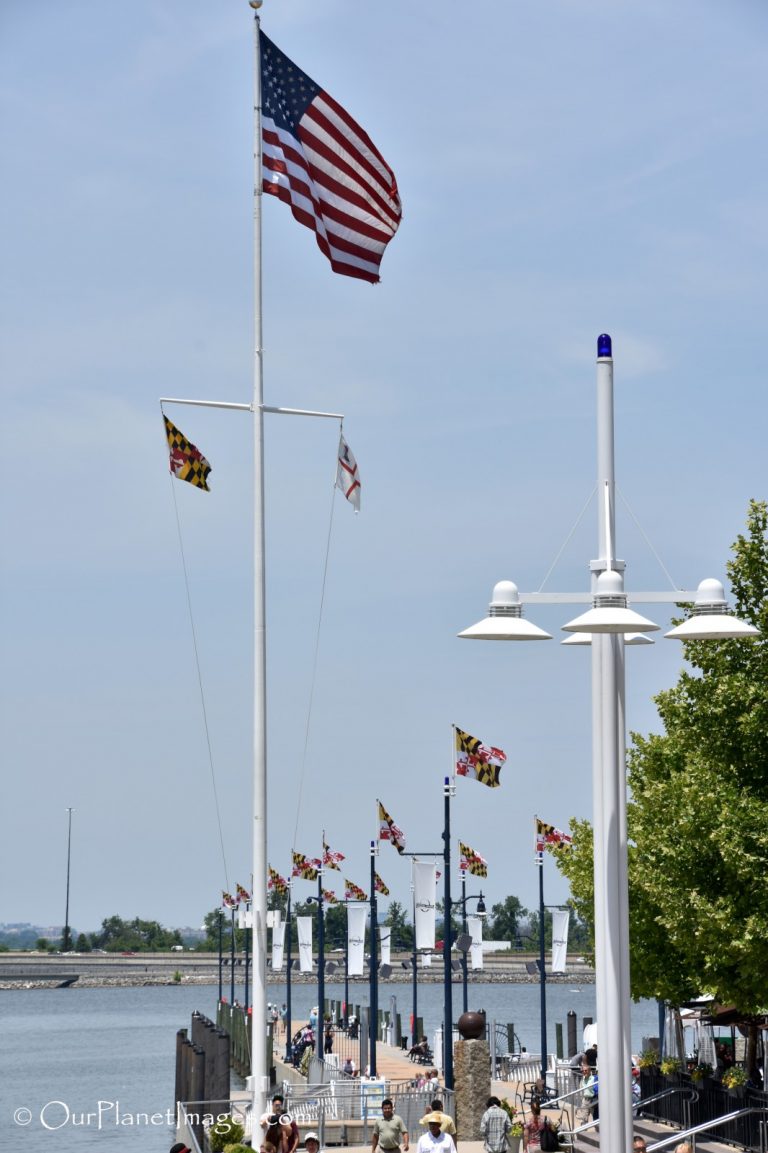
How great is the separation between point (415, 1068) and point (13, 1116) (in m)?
15.5

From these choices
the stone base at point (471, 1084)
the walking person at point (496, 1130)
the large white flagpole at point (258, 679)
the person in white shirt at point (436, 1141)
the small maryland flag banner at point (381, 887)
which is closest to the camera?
the person in white shirt at point (436, 1141)

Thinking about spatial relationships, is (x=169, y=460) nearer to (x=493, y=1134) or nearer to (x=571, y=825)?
(x=493, y=1134)

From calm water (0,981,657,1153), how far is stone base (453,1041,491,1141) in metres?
7.04

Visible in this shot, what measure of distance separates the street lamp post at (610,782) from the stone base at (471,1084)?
20296 millimetres

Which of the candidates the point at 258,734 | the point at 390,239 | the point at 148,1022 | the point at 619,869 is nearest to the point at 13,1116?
the point at 258,734

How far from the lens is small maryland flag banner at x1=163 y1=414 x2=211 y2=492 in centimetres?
2255

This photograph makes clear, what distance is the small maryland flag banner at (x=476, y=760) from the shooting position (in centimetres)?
3656

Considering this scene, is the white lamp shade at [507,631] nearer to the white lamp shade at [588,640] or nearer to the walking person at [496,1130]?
the white lamp shade at [588,640]

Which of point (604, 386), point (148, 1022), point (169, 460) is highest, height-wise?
point (169, 460)

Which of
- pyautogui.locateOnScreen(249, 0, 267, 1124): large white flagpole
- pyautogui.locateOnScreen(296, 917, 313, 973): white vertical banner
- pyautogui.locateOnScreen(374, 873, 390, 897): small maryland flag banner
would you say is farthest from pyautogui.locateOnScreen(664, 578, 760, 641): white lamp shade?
pyautogui.locateOnScreen(296, 917, 313, 973): white vertical banner

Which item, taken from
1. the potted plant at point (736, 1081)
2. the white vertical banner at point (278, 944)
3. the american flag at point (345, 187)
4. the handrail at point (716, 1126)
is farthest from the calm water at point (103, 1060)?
the american flag at point (345, 187)

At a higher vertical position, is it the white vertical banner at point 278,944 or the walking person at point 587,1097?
the white vertical banner at point 278,944

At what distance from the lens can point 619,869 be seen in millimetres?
11203

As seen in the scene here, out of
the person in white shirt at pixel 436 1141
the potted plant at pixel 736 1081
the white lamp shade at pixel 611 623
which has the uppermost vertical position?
the white lamp shade at pixel 611 623
